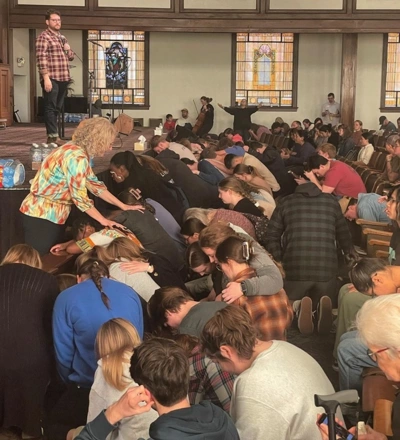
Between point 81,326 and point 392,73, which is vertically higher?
point 392,73

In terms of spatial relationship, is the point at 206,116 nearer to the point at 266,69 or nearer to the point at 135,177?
the point at 266,69

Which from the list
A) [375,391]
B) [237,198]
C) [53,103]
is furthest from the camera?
[53,103]

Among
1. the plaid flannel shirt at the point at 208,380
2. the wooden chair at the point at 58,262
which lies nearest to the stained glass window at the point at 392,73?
the wooden chair at the point at 58,262

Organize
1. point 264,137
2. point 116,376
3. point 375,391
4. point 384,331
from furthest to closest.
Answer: point 264,137 → point 375,391 → point 116,376 → point 384,331

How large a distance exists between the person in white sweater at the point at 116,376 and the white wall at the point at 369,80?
56.8 feet

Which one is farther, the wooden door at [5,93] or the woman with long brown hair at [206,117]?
the woman with long brown hair at [206,117]

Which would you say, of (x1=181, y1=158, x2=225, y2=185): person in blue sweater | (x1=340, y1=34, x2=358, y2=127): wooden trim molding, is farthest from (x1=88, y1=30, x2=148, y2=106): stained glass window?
(x1=181, y1=158, x2=225, y2=185): person in blue sweater

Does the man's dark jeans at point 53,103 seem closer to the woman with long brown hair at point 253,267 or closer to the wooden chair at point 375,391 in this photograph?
the woman with long brown hair at point 253,267

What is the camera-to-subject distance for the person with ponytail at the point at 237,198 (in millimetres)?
6023

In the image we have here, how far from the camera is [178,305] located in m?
3.62

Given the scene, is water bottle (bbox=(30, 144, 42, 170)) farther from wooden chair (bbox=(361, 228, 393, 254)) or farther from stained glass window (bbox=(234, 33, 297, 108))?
stained glass window (bbox=(234, 33, 297, 108))

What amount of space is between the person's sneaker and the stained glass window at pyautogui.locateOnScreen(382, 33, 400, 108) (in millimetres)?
15117

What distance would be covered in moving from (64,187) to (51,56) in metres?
3.02

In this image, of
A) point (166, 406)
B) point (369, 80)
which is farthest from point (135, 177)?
point (369, 80)
